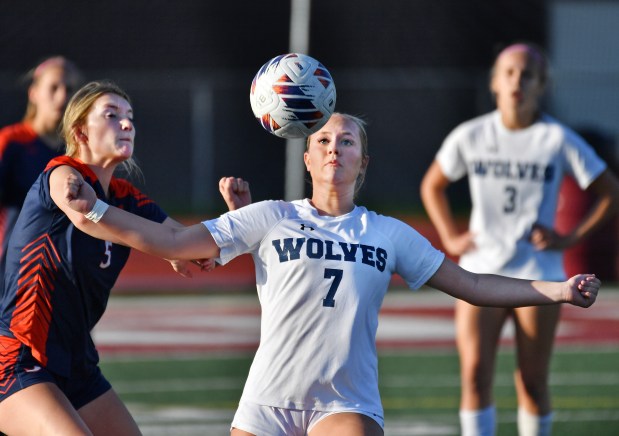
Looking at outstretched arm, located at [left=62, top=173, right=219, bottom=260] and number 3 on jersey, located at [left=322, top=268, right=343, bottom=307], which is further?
number 3 on jersey, located at [left=322, top=268, right=343, bottom=307]

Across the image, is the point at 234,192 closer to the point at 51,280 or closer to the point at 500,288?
the point at 51,280

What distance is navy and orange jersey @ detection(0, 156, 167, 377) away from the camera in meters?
4.74

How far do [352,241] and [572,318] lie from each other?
31.9 feet

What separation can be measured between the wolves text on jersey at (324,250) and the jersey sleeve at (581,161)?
2.77 metres

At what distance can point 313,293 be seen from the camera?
180 inches

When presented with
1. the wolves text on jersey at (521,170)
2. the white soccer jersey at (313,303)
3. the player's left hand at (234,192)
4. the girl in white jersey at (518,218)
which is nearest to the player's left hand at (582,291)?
the white soccer jersey at (313,303)

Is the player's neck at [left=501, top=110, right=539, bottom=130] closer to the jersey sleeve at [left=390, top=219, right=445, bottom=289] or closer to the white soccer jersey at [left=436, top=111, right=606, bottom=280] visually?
the white soccer jersey at [left=436, top=111, right=606, bottom=280]

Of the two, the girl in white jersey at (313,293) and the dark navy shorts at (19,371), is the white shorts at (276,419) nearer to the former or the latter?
the girl in white jersey at (313,293)

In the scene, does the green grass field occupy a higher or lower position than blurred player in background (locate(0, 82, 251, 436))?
lower

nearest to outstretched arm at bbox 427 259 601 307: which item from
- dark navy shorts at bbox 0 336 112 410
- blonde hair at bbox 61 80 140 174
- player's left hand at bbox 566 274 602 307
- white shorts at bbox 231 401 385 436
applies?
player's left hand at bbox 566 274 602 307

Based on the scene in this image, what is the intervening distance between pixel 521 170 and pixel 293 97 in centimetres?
235

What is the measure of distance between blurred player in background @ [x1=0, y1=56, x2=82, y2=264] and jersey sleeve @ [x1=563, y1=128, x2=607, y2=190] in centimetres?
297

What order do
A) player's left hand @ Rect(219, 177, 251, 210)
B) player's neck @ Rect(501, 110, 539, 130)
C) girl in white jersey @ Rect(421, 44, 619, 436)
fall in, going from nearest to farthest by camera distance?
1. player's left hand @ Rect(219, 177, 251, 210)
2. girl in white jersey @ Rect(421, 44, 619, 436)
3. player's neck @ Rect(501, 110, 539, 130)

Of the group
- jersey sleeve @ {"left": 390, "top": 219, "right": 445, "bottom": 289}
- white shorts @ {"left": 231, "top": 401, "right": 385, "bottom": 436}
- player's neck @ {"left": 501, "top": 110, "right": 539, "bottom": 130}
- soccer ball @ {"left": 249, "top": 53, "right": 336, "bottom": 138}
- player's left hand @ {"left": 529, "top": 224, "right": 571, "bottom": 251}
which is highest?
soccer ball @ {"left": 249, "top": 53, "right": 336, "bottom": 138}
